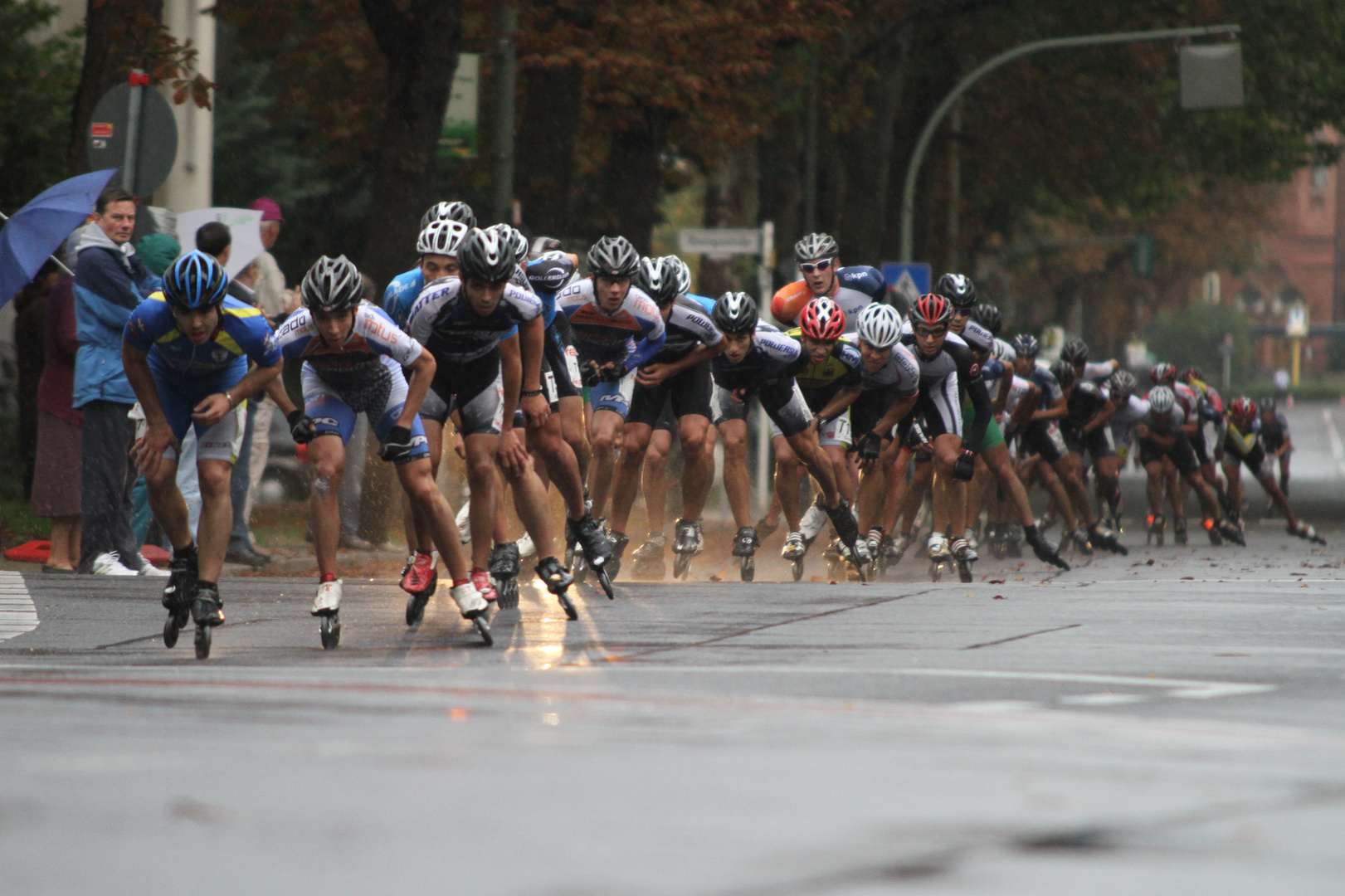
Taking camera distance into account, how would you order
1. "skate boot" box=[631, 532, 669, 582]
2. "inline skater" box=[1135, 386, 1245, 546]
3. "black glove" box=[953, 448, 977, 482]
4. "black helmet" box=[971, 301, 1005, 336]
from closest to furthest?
"skate boot" box=[631, 532, 669, 582], "black glove" box=[953, 448, 977, 482], "black helmet" box=[971, 301, 1005, 336], "inline skater" box=[1135, 386, 1245, 546]

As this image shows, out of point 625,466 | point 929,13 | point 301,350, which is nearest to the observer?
point 301,350

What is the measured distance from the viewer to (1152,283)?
69875 mm

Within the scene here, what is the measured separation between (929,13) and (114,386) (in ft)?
67.9

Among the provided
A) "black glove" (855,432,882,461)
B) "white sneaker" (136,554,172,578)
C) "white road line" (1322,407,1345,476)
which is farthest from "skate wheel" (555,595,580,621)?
"white road line" (1322,407,1345,476)

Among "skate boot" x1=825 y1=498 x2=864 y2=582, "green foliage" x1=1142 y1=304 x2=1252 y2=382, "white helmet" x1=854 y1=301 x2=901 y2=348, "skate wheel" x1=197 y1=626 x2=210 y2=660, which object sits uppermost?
"green foliage" x1=1142 y1=304 x2=1252 y2=382

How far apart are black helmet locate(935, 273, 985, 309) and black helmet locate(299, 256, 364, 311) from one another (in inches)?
292

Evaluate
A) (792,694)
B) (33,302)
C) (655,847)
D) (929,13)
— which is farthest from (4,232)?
(929,13)

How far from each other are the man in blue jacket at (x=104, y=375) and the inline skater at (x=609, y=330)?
2574 millimetres

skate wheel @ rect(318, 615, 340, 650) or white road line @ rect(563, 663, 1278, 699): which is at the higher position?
skate wheel @ rect(318, 615, 340, 650)

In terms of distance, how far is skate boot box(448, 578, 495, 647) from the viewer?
8.96m

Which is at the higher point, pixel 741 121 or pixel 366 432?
pixel 741 121

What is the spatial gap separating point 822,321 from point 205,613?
6.04 metres

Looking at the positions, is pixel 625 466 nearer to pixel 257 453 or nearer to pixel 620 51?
pixel 257 453

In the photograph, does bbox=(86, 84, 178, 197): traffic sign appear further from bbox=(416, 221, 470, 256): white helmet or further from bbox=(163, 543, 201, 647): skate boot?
bbox=(163, 543, 201, 647): skate boot
